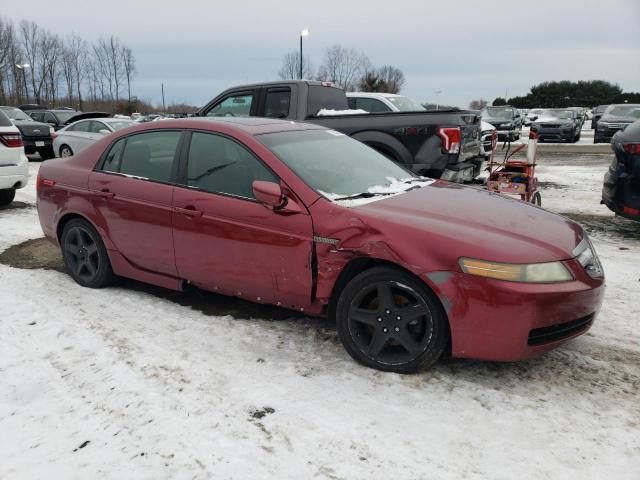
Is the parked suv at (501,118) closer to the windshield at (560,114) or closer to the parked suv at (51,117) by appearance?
the windshield at (560,114)

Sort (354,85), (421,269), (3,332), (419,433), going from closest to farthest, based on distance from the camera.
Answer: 1. (419,433)
2. (421,269)
3. (3,332)
4. (354,85)

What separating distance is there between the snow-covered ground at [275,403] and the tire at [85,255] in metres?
0.40

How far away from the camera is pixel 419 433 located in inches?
105

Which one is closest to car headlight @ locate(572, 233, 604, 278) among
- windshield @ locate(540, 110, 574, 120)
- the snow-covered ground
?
the snow-covered ground

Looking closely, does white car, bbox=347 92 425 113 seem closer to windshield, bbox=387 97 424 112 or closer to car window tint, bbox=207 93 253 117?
windshield, bbox=387 97 424 112

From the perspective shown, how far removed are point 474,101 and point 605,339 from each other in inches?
4349

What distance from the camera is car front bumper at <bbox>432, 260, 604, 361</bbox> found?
2.89m

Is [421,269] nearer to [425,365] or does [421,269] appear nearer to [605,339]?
[425,365]

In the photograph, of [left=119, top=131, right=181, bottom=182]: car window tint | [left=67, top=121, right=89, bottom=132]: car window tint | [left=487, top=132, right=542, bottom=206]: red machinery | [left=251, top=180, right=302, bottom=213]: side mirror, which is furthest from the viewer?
[left=67, top=121, right=89, bottom=132]: car window tint

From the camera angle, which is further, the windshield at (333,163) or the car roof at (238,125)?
the car roof at (238,125)

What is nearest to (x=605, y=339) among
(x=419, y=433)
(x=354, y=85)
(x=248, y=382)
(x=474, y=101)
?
(x=419, y=433)

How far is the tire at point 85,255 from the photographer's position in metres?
4.62

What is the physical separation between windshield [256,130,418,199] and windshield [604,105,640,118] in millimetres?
24329

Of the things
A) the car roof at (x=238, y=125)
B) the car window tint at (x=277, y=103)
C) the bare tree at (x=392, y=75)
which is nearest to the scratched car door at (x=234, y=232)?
the car roof at (x=238, y=125)
